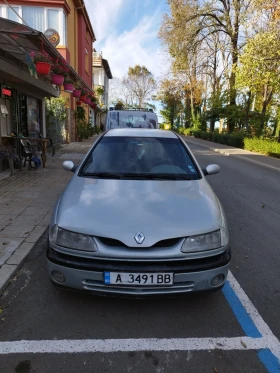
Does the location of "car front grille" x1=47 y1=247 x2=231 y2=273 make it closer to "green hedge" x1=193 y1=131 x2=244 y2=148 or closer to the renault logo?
the renault logo

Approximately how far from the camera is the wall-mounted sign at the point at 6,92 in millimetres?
9539

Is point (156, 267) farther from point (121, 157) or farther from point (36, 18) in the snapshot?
point (36, 18)

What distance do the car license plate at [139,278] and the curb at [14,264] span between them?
1343 millimetres

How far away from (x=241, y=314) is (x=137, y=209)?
1.39 m

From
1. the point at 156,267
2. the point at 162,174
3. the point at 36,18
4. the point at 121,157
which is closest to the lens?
the point at 156,267

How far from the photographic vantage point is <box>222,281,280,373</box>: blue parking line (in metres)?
2.30

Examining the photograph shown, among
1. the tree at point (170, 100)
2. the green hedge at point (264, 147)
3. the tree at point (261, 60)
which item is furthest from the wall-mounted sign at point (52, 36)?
the tree at point (170, 100)

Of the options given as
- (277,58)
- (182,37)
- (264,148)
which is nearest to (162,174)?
(277,58)

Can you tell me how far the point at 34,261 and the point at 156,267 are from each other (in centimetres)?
196

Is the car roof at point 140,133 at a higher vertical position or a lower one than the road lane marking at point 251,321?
higher

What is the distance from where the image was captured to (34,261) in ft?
12.5

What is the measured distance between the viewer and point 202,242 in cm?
266

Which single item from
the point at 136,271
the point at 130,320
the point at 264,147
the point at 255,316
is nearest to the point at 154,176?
the point at 136,271

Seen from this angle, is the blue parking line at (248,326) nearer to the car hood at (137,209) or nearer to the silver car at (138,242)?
the silver car at (138,242)
